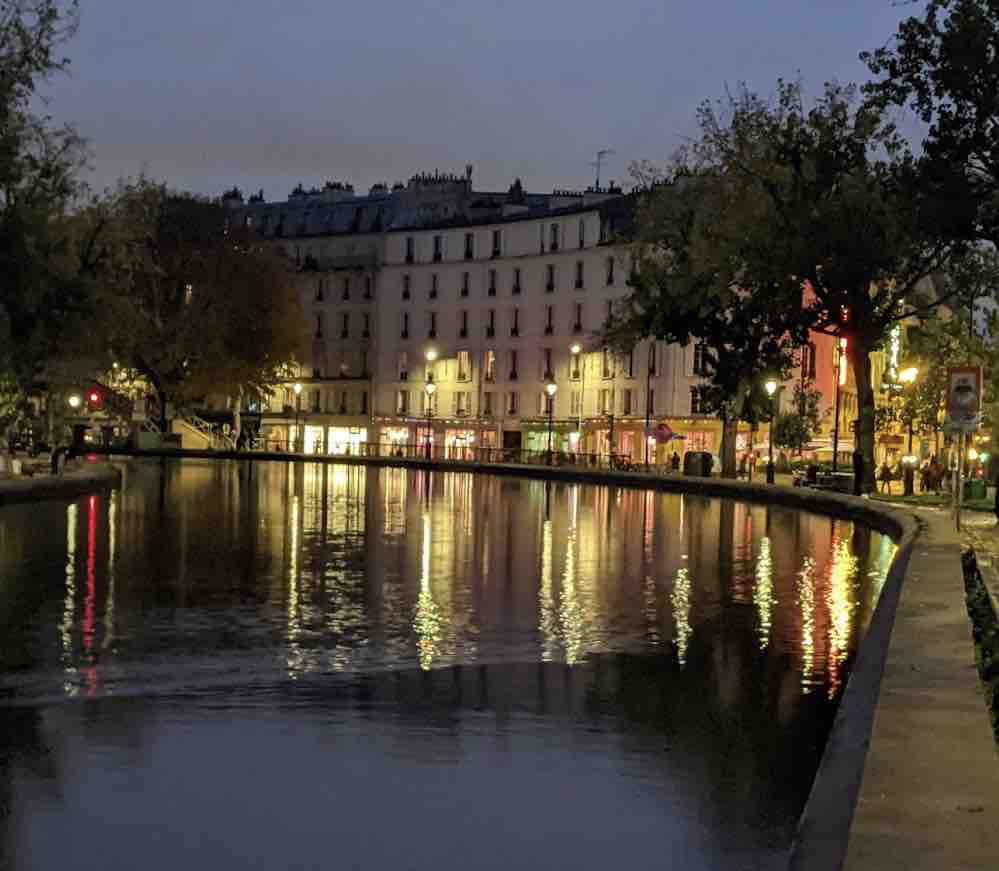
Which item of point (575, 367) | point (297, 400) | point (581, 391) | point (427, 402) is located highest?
point (575, 367)

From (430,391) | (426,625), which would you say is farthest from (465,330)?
(426,625)

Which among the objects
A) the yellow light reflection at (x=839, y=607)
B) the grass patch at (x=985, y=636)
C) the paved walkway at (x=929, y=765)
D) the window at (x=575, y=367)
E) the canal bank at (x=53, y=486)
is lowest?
the yellow light reflection at (x=839, y=607)

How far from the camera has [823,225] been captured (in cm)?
5228

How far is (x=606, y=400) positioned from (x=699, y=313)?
46442mm

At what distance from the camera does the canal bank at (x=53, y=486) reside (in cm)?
4325

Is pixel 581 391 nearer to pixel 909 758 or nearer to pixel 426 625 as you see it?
pixel 426 625

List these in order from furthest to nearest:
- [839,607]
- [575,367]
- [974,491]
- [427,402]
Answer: [427,402], [575,367], [974,491], [839,607]

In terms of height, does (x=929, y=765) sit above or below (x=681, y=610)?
above

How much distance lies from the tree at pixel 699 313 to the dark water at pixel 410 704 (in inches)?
1473

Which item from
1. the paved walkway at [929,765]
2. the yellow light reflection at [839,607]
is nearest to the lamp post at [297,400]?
the yellow light reflection at [839,607]

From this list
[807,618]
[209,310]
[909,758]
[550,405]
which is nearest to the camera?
[909,758]

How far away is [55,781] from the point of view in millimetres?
9523

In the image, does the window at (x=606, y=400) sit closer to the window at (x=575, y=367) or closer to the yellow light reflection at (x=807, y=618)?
the window at (x=575, y=367)

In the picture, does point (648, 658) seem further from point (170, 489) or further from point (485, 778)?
point (170, 489)
